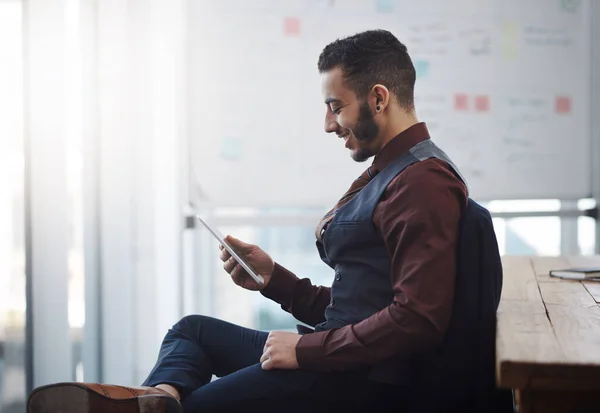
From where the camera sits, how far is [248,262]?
1.67 metres

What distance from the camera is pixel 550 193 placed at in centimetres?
313

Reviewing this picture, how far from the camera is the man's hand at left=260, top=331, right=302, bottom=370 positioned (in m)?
1.32

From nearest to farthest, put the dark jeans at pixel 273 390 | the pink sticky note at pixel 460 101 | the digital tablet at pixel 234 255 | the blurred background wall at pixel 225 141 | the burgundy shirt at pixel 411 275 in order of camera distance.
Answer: the burgundy shirt at pixel 411 275 < the dark jeans at pixel 273 390 < the digital tablet at pixel 234 255 < the blurred background wall at pixel 225 141 < the pink sticky note at pixel 460 101

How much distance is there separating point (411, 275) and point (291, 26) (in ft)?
6.51

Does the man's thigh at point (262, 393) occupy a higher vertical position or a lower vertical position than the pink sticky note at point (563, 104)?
lower

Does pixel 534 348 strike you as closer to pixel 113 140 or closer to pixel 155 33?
pixel 113 140

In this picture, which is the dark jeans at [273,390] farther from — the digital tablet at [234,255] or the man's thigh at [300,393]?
the digital tablet at [234,255]

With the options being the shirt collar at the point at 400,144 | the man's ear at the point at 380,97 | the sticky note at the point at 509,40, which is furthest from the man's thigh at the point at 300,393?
the sticky note at the point at 509,40

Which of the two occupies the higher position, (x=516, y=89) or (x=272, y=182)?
(x=516, y=89)

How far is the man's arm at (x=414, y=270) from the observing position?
118 cm

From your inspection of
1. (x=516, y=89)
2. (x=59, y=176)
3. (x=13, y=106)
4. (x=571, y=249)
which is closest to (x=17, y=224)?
(x=59, y=176)

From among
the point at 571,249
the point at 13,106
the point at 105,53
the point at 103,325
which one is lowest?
the point at 103,325

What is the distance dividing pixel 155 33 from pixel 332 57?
1592 millimetres

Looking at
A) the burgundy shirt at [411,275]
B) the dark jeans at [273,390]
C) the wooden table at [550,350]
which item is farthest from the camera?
the dark jeans at [273,390]
